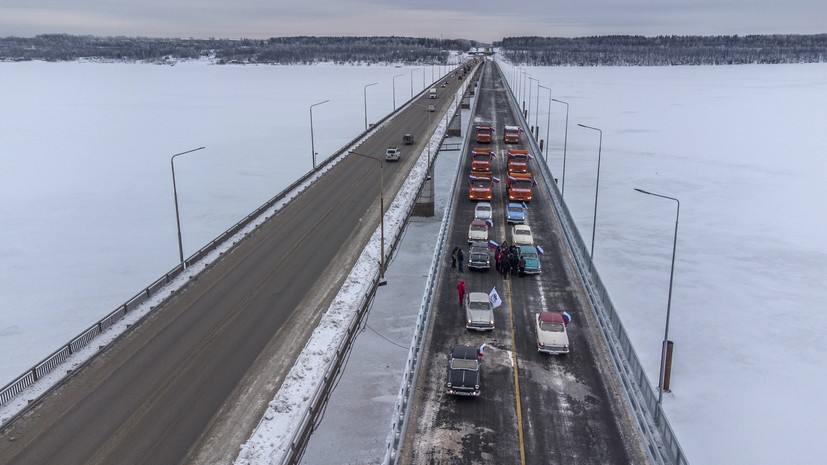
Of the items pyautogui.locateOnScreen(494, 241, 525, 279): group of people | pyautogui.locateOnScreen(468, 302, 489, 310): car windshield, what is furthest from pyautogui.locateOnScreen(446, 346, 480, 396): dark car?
pyautogui.locateOnScreen(494, 241, 525, 279): group of people

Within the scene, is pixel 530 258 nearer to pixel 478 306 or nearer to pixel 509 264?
pixel 509 264

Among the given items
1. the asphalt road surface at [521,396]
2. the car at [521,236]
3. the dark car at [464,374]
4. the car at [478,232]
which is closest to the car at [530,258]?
the asphalt road surface at [521,396]

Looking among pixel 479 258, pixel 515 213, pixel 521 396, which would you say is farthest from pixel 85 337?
pixel 515 213

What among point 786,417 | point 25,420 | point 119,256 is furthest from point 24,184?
point 786,417

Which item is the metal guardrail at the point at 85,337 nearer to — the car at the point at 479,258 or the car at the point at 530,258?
the car at the point at 479,258

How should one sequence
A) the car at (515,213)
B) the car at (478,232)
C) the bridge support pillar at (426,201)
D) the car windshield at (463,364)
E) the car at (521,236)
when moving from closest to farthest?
the car windshield at (463,364) < the car at (521,236) < the car at (478,232) < the car at (515,213) < the bridge support pillar at (426,201)

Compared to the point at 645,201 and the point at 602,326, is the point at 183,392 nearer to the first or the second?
the point at 602,326

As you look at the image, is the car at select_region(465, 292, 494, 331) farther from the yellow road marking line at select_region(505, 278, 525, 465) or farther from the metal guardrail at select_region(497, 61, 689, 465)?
the metal guardrail at select_region(497, 61, 689, 465)
